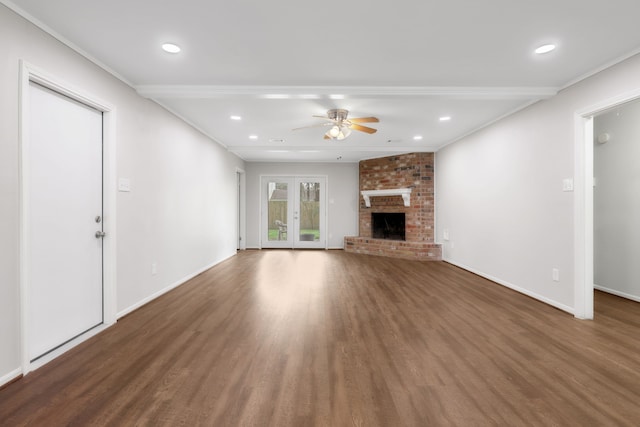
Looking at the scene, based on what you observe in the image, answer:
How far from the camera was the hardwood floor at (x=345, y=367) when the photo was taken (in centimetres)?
149

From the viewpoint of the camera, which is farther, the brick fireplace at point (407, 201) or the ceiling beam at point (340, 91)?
the brick fireplace at point (407, 201)

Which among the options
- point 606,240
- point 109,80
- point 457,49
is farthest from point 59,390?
point 606,240

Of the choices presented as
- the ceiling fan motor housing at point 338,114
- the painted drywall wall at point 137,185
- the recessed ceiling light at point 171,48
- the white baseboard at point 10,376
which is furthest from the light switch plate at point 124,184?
the ceiling fan motor housing at point 338,114

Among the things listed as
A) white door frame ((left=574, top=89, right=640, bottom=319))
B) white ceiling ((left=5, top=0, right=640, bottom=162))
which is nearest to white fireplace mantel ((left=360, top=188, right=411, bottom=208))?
white ceiling ((left=5, top=0, right=640, bottom=162))

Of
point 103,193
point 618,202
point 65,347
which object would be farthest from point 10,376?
→ point 618,202

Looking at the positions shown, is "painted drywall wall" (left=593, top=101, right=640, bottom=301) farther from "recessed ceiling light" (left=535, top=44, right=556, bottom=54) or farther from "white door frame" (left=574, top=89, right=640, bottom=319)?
"recessed ceiling light" (left=535, top=44, right=556, bottom=54)

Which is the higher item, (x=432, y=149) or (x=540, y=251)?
(x=432, y=149)

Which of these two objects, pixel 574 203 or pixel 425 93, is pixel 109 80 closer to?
pixel 425 93

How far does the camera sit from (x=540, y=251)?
10.9 feet

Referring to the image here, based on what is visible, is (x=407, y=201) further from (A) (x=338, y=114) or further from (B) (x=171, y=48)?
(B) (x=171, y=48)

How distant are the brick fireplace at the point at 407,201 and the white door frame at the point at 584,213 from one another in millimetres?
3209

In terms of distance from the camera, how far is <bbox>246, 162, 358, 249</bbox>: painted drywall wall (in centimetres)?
768

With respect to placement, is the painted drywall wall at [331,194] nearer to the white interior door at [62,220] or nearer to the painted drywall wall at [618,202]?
the painted drywall wall at [618,202]

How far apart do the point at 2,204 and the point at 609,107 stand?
4.75 m
